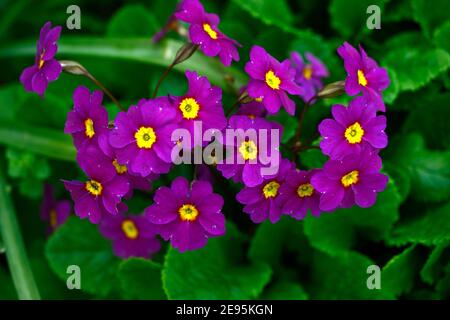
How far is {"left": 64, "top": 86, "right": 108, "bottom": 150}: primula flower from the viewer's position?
1.53 metres

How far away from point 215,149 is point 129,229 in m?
0.71

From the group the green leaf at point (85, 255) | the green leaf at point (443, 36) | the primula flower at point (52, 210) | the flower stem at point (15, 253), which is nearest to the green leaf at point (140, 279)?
the green leaf at point (85, 255)

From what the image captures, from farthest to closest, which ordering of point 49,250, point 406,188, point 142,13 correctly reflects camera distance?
1. point 142,13
2. point 49,250
3. point 406,188

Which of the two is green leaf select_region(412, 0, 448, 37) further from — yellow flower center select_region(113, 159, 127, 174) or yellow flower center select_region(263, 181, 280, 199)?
yellow flower center select_region(113, 159, 127, 174)

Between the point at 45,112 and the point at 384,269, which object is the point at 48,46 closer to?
the point at 45,112

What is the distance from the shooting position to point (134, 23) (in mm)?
2533

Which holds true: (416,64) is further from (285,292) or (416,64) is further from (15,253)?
(15,253)

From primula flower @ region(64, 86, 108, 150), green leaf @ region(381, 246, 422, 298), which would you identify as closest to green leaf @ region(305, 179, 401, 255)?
green leaf @ region(381, 246, 422, 298)

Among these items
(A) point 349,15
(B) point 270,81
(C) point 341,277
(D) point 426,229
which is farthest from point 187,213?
(A) point 349,15

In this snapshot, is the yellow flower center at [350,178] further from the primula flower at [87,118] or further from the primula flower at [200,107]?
the primula flower at [87,118]

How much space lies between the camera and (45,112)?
2361mm

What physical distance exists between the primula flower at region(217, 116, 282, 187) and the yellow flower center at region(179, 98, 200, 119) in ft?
Answer: 0.28

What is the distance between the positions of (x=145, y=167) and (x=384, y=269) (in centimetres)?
88
